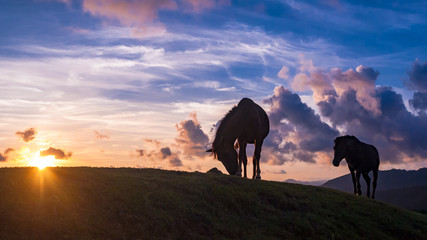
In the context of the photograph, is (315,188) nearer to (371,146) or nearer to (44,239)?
(371,146)

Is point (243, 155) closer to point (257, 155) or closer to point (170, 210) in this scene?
point (257, 155)

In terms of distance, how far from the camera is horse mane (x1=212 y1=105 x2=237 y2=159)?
80.3ft

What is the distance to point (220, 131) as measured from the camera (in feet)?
82.4

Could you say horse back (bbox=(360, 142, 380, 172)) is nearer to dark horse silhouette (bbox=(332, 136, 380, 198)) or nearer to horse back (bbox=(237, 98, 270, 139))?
dark horse silhouette (bbox=(332, 136, 380, 198))

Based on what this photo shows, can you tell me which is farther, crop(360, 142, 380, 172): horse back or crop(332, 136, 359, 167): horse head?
crop(360, 142, 380, 172): horse back

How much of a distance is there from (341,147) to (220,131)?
11.1 meters

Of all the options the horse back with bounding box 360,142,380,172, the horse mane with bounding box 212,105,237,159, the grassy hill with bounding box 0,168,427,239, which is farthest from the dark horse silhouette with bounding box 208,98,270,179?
the horse back with bounding box 360,142,380,172

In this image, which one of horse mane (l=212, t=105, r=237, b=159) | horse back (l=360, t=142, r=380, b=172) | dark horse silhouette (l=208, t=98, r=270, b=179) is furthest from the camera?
horse back (l=360, t=142, r=380, b=172)

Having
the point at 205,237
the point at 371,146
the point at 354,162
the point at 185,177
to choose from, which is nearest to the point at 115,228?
the point at 205,237

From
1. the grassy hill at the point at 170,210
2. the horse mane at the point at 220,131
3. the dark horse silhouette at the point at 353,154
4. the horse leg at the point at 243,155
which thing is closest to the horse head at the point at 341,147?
the dark horse silhouette at the point at 353,154

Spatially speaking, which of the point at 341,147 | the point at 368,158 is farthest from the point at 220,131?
the point at 368,158

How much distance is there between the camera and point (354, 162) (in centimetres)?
3077

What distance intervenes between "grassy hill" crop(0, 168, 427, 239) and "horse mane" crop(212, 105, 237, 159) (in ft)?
13.7

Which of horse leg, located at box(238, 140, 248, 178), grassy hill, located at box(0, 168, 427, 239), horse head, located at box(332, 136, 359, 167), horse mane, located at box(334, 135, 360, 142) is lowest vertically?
grassy hill, located at box(0, 168, 427, 239)
